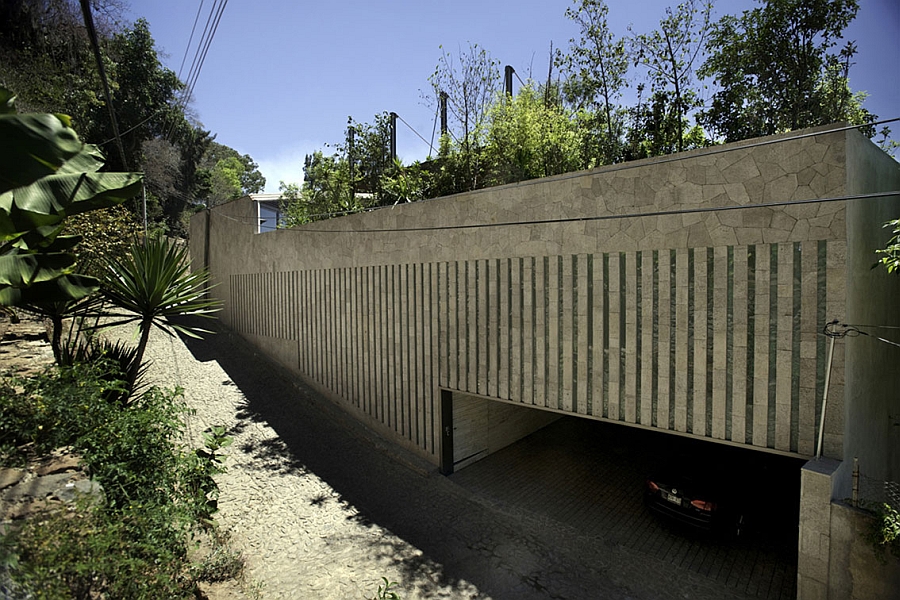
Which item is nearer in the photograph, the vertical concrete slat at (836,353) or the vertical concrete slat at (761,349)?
the vertical concrete slat at (836,353)

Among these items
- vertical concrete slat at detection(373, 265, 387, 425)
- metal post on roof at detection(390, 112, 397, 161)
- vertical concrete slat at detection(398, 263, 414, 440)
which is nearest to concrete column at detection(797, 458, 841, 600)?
vertical concrete slat at detection(398, 263, 414, 440)

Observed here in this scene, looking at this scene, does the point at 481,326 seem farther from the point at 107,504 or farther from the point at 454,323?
the point at 107,504

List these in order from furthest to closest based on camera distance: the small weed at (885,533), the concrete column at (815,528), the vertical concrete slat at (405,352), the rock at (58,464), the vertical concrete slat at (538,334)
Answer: the vertical concrete slat at (405,352)
the vertical concrete slat at (538,334)
the concrete column at (815,528)
the small weed at (885,533)
the rock at (58,464)

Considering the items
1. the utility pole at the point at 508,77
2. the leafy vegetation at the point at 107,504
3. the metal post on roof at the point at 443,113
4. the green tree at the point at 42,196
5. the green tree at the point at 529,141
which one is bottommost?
the leafy vegetation at the point at 107,504

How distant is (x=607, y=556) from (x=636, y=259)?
438 centimetres

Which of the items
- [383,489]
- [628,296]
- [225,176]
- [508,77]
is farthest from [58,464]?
[225,176]

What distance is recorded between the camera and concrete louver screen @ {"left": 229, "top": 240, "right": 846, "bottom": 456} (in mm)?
5414

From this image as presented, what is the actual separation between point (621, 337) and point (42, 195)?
7018mm

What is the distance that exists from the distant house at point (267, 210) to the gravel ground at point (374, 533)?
26.6 ft

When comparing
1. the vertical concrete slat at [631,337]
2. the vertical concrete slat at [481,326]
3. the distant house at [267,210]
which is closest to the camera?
A: the vertical concrete slat at [631,337]

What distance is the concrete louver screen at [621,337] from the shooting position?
5.41m

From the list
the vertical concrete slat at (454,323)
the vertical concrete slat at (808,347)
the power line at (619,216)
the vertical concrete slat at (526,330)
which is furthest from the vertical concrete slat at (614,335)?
the vertical concrete slat at (454,323)

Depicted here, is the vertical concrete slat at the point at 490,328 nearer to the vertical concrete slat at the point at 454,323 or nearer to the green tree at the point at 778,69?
the vertical concrete slat at the point at 454,323

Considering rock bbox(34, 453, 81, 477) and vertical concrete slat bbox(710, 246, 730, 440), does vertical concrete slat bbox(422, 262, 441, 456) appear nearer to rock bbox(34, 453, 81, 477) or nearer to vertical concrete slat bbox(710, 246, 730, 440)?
vertical concrete slat bbox(710, 246, 730, 440)
